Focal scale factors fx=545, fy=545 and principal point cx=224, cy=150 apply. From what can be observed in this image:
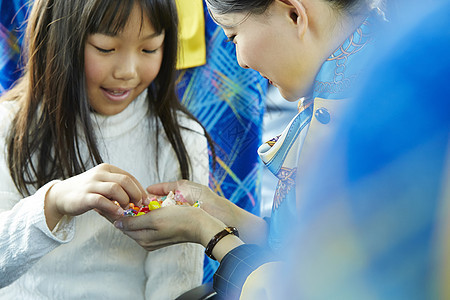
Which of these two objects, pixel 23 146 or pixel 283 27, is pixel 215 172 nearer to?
pixel 23 146

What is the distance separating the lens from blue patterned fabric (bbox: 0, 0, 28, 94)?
141 centimetres

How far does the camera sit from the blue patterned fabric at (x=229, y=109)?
151 centimetres

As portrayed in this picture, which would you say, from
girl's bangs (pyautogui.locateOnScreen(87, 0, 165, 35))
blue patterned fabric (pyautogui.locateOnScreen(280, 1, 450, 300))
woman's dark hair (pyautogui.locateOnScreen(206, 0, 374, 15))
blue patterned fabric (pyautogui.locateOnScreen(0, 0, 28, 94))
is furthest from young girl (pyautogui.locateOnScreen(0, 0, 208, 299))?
blue patterned fabric (pyautogui.locateOnScreen(280, 1, 450, 300))

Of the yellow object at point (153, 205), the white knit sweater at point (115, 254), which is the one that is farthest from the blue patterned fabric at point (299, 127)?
the white knit sweater at point (115, 254)

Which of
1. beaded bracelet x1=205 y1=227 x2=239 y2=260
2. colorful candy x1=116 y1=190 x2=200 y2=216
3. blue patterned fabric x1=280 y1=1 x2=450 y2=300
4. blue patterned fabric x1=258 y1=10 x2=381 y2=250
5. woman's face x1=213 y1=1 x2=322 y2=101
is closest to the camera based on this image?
blue patterned fabric x1=280 y1=1 x2=450 y2=300

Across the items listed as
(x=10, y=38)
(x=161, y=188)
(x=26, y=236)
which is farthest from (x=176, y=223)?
(x=10, y=38)

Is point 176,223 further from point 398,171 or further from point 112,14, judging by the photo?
point 398,171

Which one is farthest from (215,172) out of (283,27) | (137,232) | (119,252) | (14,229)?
(283,27)

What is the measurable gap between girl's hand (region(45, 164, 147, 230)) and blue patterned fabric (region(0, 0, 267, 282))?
580 millimetres

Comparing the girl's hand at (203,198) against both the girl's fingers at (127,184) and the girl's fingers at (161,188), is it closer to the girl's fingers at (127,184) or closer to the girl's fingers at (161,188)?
the girl's fingers at (161,188)

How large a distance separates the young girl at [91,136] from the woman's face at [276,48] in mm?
321

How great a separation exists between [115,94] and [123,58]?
0.10 m

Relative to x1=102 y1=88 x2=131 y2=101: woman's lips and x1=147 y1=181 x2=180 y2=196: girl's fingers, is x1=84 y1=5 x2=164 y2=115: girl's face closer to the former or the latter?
x1=102 y1=88 x2=131 y2=101: woman's lips

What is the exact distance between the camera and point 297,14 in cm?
79
